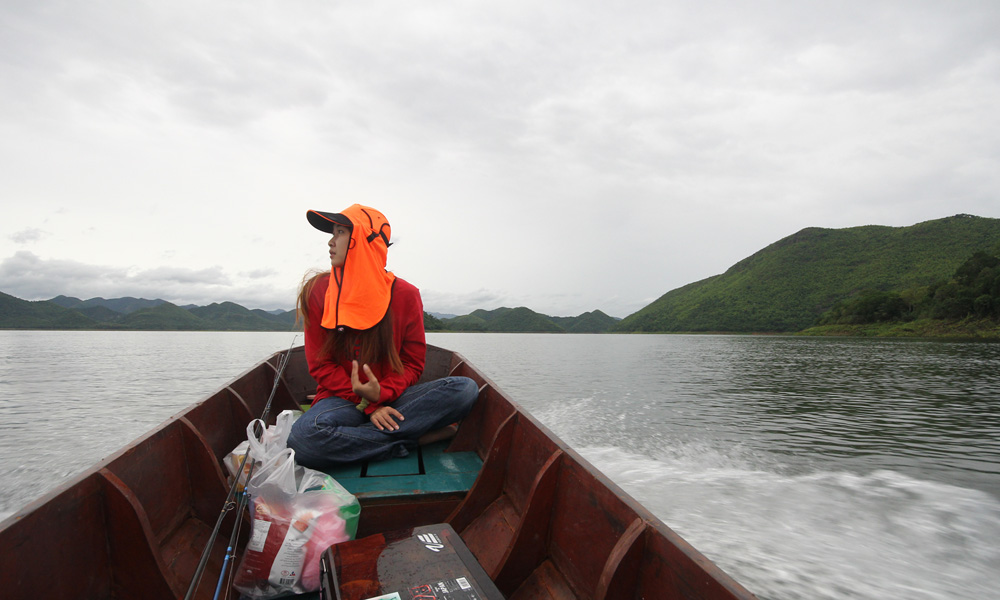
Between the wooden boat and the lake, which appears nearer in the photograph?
the wooden boat

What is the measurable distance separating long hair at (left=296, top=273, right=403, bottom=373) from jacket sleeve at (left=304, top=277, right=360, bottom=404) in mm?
47

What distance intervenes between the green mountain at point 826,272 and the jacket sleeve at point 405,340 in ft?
296

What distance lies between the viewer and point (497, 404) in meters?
3.61

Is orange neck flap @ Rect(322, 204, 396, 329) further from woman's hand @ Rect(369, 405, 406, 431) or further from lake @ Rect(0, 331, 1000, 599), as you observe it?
lake @ Rect(0, 331, 1000, 599)

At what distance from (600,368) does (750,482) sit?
52.4 feet

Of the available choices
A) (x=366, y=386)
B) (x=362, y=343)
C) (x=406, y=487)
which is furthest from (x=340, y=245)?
(x=406, y=487)

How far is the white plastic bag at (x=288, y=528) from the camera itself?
200 centimetres

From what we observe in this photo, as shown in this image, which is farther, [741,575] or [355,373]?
[741,575]

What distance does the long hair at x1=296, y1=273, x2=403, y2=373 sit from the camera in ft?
10.3

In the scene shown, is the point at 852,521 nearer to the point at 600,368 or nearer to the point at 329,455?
the point at 329,455

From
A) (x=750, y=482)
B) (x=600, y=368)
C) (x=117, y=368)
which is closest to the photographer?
(x=750, y=482)

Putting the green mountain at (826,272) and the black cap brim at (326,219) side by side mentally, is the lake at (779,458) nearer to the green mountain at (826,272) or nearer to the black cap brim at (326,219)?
the black cap brim at (326,219)

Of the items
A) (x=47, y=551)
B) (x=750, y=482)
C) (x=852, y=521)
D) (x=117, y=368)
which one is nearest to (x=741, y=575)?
(x=852, y=521)

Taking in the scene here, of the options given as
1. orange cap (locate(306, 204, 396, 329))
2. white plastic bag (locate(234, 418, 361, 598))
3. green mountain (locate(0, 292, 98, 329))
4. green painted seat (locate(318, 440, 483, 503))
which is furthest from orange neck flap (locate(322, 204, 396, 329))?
green mountain (locate(0, 292, 98, 329))
